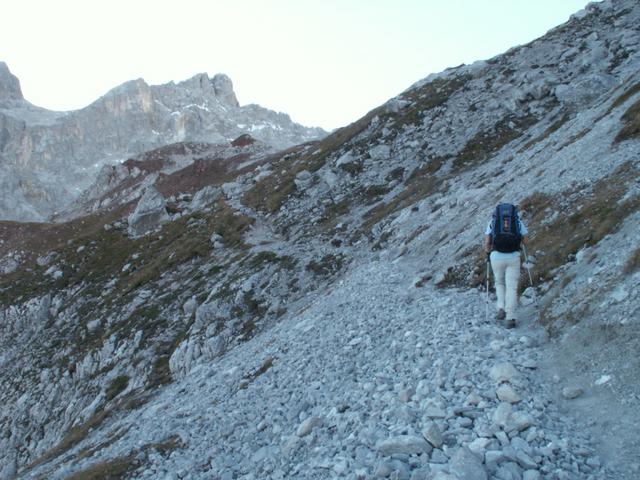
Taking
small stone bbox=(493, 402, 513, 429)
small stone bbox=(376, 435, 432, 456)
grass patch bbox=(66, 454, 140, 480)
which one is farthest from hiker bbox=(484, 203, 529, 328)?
grass patch bbox=(66, 454, 140, 480)

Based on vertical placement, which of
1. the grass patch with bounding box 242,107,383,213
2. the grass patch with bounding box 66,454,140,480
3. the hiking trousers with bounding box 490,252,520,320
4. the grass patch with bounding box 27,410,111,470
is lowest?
the grass patch with bounding box 27,410,111,470

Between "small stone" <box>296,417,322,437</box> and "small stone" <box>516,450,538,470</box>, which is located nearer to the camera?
"small stone" <box>516,450,538,470</box>

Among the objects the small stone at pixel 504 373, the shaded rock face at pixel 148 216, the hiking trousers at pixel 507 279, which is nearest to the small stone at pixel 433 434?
the small stone at pixel 504 373

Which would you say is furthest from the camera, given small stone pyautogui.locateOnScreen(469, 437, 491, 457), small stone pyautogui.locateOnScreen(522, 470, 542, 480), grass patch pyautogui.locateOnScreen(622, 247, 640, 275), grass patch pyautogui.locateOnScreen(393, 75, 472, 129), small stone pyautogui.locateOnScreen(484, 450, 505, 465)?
grass patch pyautogui.locateOnScreen(393, 75, 472, 129)

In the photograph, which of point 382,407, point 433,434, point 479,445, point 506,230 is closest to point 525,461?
point 479,445

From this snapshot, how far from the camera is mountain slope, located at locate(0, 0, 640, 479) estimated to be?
30.1ft

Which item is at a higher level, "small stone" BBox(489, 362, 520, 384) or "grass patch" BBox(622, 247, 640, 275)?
"grass patch" BBox(622, 247, 640, 275)

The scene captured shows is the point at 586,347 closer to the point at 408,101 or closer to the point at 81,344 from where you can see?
the point at 81,344

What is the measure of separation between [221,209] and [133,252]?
9.68 m

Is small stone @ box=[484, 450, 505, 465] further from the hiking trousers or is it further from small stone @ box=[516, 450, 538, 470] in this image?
the hiking trousers

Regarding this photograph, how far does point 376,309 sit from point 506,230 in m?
6.73

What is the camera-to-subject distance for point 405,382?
11.3m

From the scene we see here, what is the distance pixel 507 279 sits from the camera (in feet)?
43.2

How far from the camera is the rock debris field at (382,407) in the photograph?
8.01 metres
